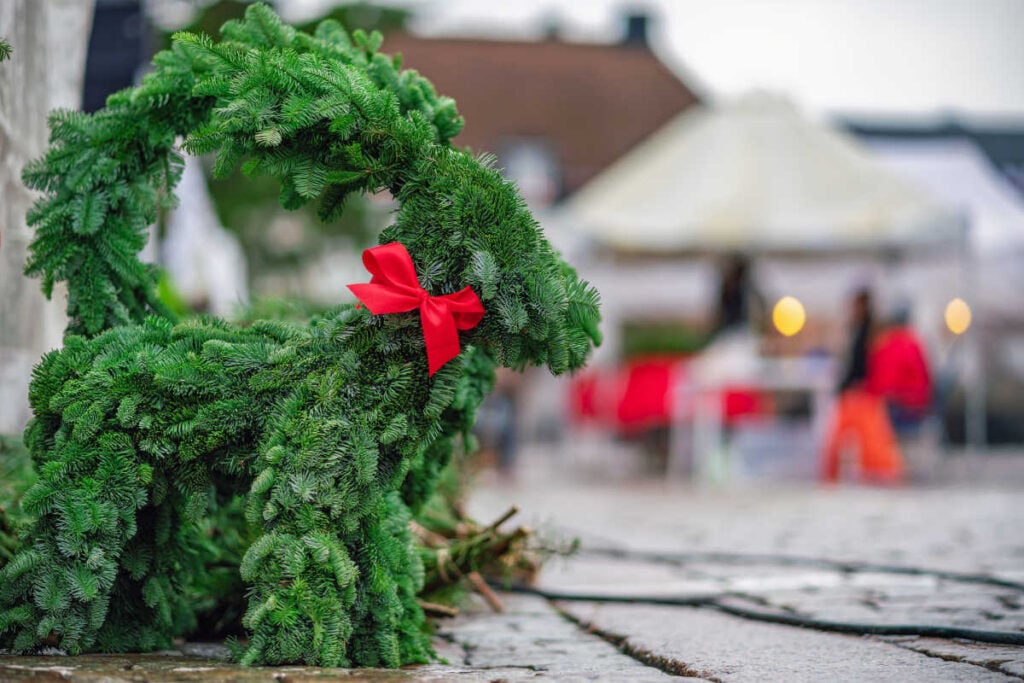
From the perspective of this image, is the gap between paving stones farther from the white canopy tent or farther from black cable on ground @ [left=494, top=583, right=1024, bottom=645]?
the white canopy tent

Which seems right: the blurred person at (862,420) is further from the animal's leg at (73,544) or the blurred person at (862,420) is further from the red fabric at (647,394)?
the animal's leg at (73,544)

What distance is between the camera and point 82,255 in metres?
3.01

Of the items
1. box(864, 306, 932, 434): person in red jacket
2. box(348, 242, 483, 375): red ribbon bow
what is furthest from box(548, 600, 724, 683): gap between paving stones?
box(864, 306, 932, 434): person in red jacket

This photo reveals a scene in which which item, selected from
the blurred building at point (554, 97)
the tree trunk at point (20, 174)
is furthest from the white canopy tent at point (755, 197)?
the blurred building at point (554, 97)

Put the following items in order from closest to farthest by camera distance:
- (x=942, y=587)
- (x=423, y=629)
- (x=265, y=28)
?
(x=265, y=28) < (x=423, y=629) < (x=942, y=587)

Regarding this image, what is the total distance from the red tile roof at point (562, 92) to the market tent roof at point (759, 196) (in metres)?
14.6

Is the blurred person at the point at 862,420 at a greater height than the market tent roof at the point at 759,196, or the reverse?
the market tent roof at the point at 759,196

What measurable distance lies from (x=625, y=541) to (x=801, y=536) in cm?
97

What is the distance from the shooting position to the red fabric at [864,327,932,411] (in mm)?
10125

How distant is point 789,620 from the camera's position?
11.1ft

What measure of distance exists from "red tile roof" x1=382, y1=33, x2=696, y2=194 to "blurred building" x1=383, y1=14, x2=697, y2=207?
23mm

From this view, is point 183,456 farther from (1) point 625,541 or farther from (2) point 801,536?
(2) point 801,536

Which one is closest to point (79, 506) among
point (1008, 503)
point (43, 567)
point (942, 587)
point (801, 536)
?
point (43, 567)

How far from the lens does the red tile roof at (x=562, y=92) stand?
26547mm
